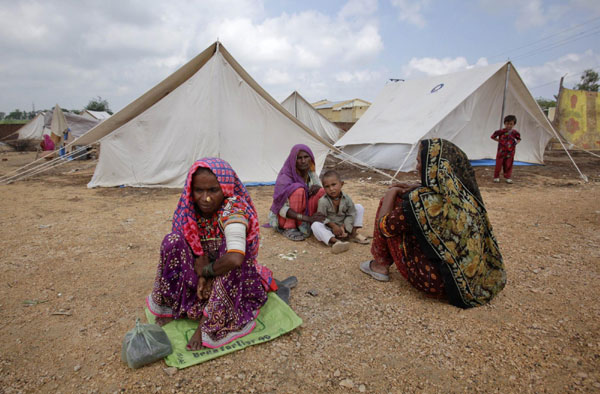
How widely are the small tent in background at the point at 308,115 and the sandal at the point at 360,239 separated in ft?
43.0

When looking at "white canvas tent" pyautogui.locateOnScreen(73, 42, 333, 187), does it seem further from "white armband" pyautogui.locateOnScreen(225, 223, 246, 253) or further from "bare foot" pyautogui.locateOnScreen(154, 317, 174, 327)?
"white armband" pyautogui.locateOnScreen(225, 223, 246, 253)

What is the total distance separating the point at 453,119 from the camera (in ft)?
24.8

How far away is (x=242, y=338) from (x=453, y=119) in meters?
7.54

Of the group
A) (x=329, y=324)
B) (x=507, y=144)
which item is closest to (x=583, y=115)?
(x=507, y=144)

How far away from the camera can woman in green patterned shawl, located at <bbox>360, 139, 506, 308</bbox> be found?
1.79 metres

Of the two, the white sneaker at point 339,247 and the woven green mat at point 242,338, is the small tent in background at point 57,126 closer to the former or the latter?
the white sneaker at point 339,247

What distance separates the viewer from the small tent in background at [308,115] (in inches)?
623

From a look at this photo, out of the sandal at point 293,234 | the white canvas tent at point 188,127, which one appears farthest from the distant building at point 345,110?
the sandal at point 293,234

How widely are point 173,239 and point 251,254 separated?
0.41m

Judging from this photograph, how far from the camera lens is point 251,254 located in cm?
171

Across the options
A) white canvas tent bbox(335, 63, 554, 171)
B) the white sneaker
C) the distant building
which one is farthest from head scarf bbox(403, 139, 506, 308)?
the distant building

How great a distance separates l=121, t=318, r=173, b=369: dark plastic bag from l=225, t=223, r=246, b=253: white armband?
0.54m

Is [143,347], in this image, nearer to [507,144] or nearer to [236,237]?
[236,237]

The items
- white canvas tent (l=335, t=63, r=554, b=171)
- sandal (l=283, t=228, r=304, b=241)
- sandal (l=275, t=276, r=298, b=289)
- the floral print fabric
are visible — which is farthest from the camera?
white canvas tent (l=335, t=63, r=554, b=171)
